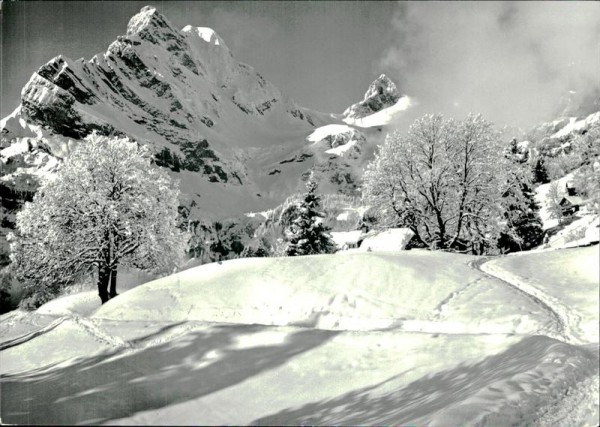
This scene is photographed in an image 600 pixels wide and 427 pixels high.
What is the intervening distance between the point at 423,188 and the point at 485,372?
69.6 feet

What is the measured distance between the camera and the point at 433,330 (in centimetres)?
876

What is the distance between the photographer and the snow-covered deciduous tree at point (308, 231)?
37.9 metres

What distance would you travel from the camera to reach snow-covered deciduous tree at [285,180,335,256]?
1491 inches

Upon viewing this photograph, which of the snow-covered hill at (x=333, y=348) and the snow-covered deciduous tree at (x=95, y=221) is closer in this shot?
the snow-covered hill at (x=333, y=348)

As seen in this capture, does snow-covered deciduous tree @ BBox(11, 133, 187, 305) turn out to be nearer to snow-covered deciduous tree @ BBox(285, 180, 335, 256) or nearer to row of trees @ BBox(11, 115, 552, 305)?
row of trees @ BBox(11, 115, 552, 305)

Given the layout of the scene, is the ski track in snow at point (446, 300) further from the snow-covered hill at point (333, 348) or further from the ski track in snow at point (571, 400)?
the ski track in snow at point (571, 400)

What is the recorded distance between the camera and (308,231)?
3859 centimetres

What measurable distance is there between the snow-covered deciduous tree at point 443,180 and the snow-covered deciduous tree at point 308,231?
400 inches

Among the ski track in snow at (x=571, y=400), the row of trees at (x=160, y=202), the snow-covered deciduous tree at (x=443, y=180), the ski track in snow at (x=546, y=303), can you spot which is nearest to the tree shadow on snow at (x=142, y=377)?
the ski track in snow at (x=571, y=400)

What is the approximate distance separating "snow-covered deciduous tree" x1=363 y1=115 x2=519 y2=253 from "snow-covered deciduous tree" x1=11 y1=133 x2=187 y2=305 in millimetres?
13821

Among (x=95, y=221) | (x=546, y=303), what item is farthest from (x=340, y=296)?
(x=95, y=221)

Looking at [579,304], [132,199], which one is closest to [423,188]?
[132,199]

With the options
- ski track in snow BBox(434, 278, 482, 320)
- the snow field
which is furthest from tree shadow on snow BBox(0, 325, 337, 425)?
ski track in snow BBox(434, 278, 482, 320)

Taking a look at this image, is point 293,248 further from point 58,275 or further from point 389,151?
point 58,275
